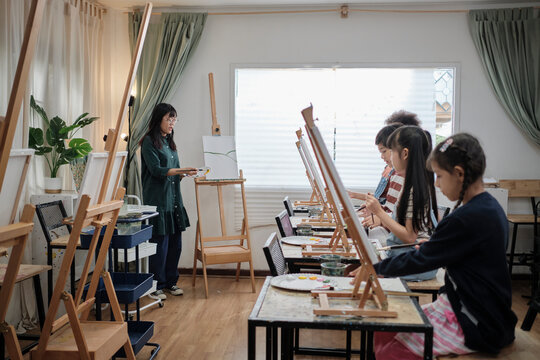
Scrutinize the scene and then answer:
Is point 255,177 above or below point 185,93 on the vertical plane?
below

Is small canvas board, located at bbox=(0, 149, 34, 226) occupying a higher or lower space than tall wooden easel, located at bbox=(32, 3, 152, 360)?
higher

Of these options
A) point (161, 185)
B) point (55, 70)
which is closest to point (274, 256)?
point (161, 185)

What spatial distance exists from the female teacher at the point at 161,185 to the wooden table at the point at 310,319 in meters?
2.62

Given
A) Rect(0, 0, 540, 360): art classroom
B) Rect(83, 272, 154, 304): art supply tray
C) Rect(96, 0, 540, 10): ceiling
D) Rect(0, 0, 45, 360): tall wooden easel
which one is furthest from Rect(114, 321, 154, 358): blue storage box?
Rect(96, 0, 540, 10): ceiling

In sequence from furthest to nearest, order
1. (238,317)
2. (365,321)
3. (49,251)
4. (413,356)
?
(238,317), (49,251), (413,356), (365,321)

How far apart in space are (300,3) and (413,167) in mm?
3165

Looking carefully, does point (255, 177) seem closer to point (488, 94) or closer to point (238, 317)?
point (238, 317)

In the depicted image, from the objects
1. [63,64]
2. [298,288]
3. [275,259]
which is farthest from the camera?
[63,64]

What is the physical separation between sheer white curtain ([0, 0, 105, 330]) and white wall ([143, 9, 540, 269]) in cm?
88

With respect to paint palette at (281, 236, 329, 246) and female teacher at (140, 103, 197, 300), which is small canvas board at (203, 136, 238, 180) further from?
paint palette at (281, 236, 329, 246)

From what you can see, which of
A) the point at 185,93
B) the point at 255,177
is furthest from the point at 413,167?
the point at 185,93

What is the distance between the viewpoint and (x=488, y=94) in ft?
16.8

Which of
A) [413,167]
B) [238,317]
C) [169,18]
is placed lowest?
[238,317]

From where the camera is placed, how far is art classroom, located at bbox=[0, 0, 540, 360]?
317 centimetres
